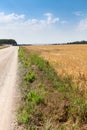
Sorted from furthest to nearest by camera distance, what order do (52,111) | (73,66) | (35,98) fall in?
(73,66) < (35,98) < (52,111)

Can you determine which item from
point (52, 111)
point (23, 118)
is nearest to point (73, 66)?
point (52, 111)

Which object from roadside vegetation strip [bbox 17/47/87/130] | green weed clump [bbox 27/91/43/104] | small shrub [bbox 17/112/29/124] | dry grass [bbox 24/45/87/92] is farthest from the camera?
dry grass [bbox 24/45/87/92]

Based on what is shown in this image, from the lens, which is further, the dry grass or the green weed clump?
the dry grass

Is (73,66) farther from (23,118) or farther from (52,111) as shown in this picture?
(23,118)

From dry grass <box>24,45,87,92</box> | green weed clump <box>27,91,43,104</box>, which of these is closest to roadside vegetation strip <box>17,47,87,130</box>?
green weed clump <box>27,91,43,104</box>

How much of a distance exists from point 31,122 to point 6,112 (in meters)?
1.31

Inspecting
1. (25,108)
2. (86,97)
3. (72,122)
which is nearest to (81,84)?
(86,97)

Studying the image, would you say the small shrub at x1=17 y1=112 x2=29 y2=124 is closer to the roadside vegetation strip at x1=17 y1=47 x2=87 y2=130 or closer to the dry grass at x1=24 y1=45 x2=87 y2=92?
the roadside vegetation strip at x1=17 y1=47 x2=87 y2=130

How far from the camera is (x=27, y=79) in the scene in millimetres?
14930

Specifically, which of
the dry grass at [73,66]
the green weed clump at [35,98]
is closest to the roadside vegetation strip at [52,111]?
the green weed clump at [35,98]

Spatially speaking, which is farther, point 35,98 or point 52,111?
point 35,98

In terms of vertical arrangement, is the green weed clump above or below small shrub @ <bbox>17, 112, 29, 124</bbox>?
above

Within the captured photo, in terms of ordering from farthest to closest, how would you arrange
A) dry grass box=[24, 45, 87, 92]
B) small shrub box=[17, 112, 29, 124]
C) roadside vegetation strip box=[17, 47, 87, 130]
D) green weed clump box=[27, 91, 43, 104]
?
dry grass box=[24, 45, 87, 92] → green weed clump box=[27, 91, 43, 104] → small shrub box=[17, 112, 29, 124] → roadside vegetation strip box=[17, 47, 87, 130]

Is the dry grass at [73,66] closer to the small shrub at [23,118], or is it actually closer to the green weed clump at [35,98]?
the green weed clump at [35,98]
